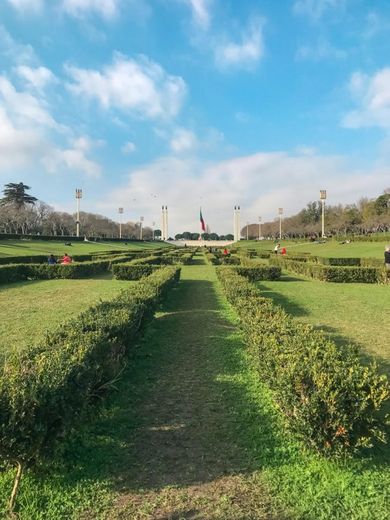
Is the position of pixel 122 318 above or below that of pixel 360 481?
above

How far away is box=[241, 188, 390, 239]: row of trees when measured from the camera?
270 ft

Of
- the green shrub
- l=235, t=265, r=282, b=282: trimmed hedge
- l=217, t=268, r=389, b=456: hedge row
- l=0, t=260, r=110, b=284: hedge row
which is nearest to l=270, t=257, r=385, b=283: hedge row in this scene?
l=235, t=265, r=282, b=282: trimmed hedge

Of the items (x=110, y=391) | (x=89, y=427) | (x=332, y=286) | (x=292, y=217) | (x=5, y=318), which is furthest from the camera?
(x=292, y=217)

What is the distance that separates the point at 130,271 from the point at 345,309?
10.8m

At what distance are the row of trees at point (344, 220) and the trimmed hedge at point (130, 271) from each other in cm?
6606

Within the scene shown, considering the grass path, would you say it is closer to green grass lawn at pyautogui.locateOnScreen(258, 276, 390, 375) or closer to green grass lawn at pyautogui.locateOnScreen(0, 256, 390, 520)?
green grass lawn at pyautogui.locateOnScreen(0, 256, 390, 520)

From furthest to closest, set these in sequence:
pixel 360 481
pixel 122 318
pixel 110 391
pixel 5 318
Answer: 1. pixel 5 318
2. pixel 122 318
3. pixel 110 391
4. pixel 360 481

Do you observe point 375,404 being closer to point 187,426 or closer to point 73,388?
point 187,426

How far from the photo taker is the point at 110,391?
4.77m

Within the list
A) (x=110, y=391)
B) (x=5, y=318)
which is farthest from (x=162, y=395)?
(x=5, y=318)

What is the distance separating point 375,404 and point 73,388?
2.49 metres

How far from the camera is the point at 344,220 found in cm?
9431

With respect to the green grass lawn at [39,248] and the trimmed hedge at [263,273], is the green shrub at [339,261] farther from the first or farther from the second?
the green grass lawn at [39,248]

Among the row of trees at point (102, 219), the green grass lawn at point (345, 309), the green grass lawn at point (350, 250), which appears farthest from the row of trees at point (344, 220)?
the green grass lawn at point (345, 309)
